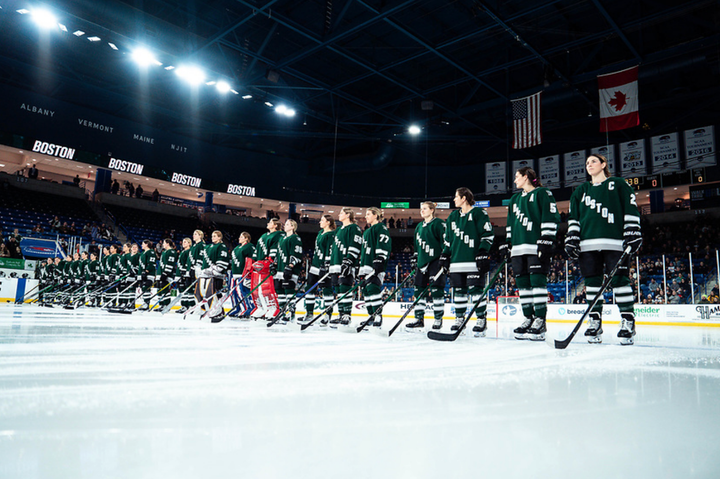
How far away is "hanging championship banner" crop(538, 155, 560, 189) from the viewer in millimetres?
23969

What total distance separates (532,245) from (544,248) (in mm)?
236

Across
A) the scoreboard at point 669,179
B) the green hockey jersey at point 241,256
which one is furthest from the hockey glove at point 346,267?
the scoreboard at point 669,179

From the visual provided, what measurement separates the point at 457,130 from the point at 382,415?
26.0 m

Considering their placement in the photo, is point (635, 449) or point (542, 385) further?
point (542, 385)

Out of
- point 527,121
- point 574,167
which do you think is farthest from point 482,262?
point 574,167

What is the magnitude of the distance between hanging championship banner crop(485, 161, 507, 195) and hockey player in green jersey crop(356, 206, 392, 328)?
21.0 metres

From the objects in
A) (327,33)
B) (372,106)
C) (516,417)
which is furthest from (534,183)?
(372,106)

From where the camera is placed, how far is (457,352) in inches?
123

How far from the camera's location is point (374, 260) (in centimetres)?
603

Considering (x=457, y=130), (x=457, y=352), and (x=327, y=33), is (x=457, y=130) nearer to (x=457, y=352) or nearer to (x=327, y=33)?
(x=327, y=33)

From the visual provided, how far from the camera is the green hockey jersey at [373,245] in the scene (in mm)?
6054

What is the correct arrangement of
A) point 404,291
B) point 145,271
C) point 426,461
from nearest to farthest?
point 426,461 → point 145,271 → point 404,291

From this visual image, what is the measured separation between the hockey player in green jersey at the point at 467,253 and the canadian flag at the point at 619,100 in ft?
37.4

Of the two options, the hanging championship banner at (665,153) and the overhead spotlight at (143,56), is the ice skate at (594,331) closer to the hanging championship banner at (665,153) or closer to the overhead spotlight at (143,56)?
the overhead spotlight at (143,56)
